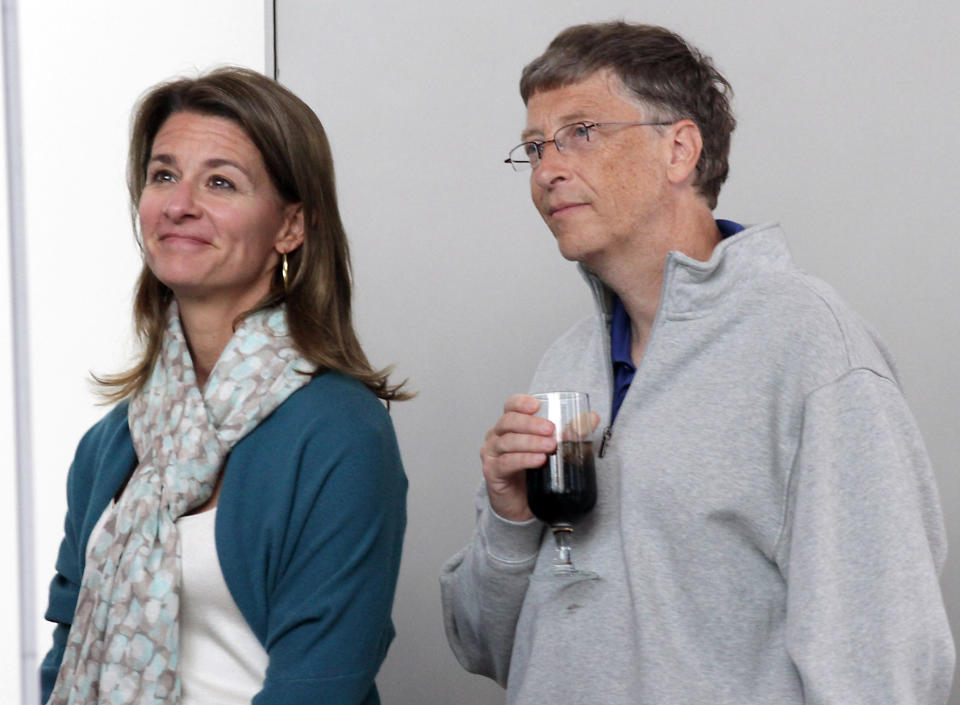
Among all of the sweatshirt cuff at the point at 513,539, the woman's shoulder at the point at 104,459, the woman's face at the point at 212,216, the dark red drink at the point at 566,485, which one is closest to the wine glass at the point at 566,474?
the dark red drink at the point at 566,485

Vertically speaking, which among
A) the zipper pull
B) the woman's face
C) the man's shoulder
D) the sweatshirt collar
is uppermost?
the woman's face

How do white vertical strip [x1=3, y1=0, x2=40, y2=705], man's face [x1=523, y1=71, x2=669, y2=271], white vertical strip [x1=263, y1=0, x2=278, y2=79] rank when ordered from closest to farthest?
white vertical strip [x1=3, y1=0, x2=40, y2=705], man's face [x1=523, y1=71, x2=669, y2=271], white vertical strip [x1=263, y1=0, x2=278, y2=79]

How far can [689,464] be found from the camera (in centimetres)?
146

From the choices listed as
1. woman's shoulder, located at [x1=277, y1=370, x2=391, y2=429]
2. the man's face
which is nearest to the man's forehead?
the man's face

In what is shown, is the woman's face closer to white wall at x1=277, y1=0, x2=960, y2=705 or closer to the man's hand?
the man's hand

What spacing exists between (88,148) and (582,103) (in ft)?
5.41

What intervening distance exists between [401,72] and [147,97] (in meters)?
1.08

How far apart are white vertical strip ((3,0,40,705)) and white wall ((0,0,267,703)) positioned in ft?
7.58

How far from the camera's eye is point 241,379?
5.59 feet

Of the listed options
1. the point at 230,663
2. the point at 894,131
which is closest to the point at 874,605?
the point at 230,663

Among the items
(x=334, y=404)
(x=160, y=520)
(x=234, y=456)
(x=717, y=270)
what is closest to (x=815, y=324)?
(x=717, y=270)

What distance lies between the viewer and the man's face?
64.0 inches

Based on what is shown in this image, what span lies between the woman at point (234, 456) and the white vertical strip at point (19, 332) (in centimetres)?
102

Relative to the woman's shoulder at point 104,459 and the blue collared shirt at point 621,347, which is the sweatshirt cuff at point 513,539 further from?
the woman's shoulder at point 104,459
